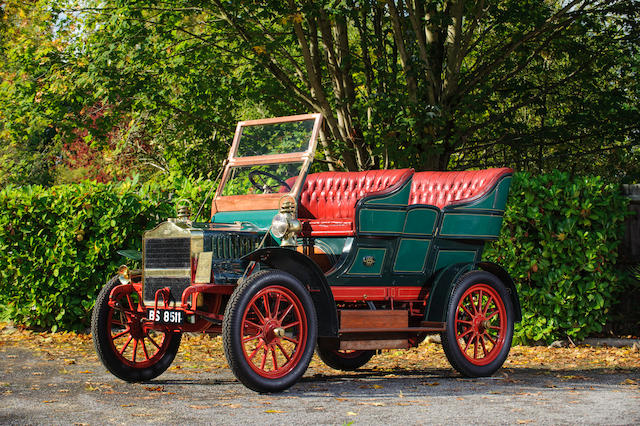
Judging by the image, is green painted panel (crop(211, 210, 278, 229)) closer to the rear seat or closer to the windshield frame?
the windshield frame

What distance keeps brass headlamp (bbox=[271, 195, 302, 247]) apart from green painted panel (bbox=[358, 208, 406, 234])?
541 millimetres

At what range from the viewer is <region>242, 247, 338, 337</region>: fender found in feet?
20.3

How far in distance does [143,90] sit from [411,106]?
3957 mm

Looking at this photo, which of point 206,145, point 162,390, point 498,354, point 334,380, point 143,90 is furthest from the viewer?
point 206,145

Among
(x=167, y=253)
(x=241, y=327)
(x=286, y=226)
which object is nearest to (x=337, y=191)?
(x=286, y=226)

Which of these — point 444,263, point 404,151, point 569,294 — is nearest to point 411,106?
point 404,151

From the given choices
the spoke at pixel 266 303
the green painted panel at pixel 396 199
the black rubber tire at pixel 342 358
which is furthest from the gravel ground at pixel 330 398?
the green painted panel at pixel 396 199

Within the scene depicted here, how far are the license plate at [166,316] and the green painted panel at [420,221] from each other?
1988 millimetres

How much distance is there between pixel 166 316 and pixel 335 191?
2.40m

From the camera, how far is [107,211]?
31.7 feet

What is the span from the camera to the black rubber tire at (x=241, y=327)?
561cm

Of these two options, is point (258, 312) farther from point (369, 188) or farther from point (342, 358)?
point (369, 188)

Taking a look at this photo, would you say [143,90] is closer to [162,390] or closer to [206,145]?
[206,145]

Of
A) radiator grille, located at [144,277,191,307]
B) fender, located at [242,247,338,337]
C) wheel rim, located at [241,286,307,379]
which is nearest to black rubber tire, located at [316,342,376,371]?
fender, located at [242,247,338,337]
